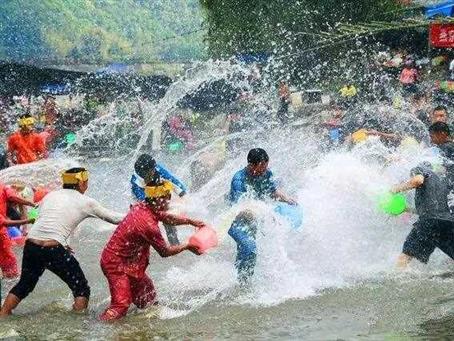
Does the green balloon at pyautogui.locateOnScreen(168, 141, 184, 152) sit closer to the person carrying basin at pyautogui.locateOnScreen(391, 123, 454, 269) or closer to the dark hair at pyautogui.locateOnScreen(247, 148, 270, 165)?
the dark hair at pyautogui.locateOnScreen(247, 148, 270, 165)

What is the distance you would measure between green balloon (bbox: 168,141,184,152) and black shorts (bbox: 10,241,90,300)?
63.5ft

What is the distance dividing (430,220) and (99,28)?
157m

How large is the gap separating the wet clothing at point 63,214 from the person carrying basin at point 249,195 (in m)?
1.38

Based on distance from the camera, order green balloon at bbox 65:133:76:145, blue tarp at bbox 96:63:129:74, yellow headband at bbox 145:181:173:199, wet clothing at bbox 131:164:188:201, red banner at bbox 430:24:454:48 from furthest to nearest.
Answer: blue tarp at bbox 96:63:129:74
green balloon at bbox 65:133:76:145
red banner at bbox 430:24:454:48
wet clothing at bbox 131:164:188:201
yellow headband at bbox 145:181:173:199

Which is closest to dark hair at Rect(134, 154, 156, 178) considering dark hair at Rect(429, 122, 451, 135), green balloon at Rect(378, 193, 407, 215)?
green balloon at Rect(378, 193, 407, 215)

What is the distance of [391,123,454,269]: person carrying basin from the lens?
7699mm

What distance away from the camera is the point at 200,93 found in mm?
26219

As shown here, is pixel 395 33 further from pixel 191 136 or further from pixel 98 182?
pixel 98 182

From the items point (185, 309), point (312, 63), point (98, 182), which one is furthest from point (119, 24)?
point (185, 309)

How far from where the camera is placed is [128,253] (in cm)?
649

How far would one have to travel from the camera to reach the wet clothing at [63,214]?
22.0 feet

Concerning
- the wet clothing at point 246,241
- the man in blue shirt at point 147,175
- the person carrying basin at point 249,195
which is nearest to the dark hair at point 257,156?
the person carrying basin at point 249,195

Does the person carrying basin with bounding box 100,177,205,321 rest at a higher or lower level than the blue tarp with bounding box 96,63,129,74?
lower

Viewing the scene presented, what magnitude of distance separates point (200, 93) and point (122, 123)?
403cm
